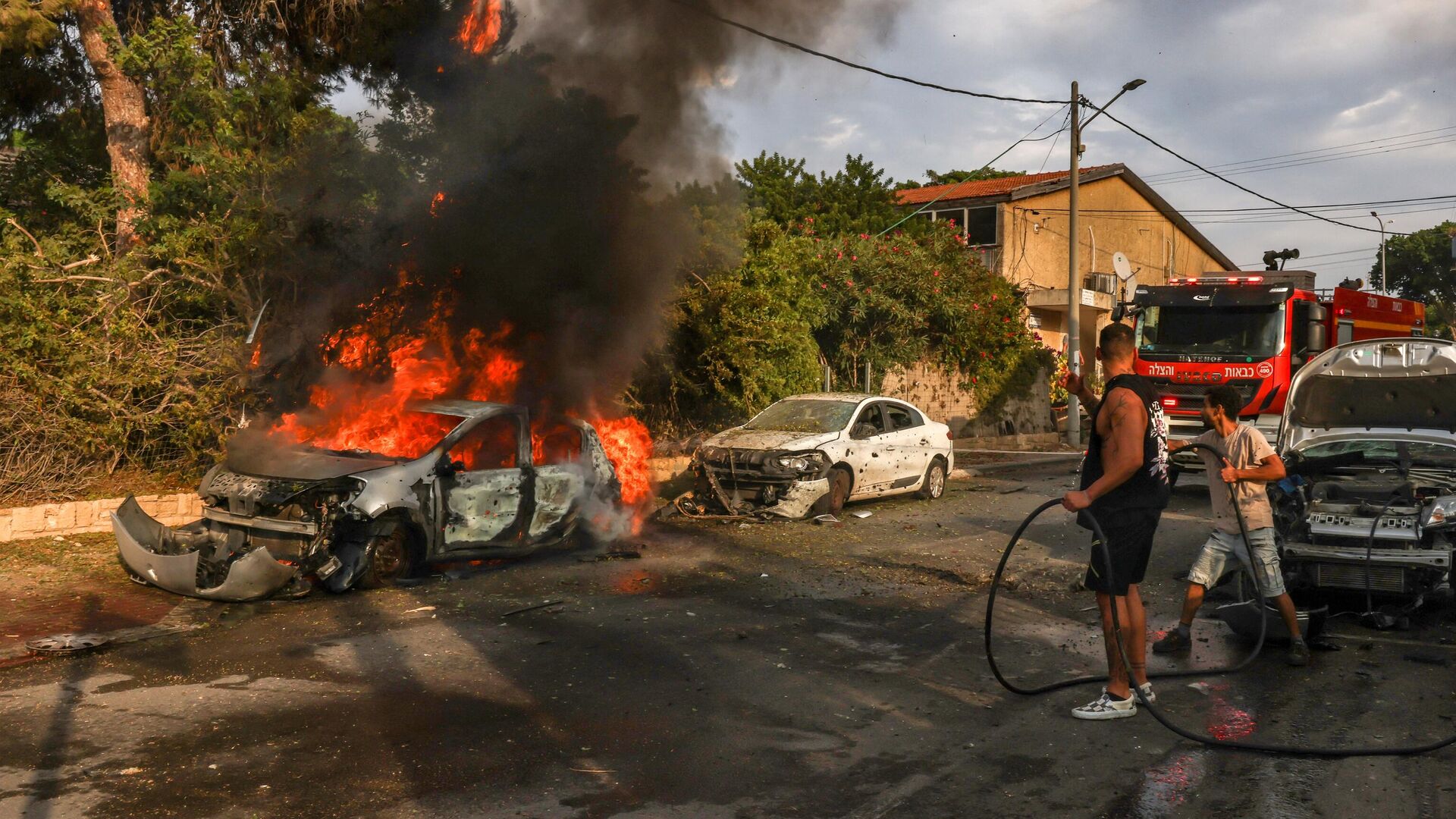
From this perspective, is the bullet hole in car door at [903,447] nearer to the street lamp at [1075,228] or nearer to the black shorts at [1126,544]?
the black shorts at [1126,544]

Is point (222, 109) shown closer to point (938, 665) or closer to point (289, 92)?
point (289, 92)

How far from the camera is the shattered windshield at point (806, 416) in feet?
43.2

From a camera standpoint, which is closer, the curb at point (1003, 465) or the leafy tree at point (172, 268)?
the leafy tree at point (172, 268)

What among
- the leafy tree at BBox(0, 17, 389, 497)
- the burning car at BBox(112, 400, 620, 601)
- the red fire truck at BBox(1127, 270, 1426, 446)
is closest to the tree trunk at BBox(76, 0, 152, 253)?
the leafy tree at BBox(0, 17, 389, 497)

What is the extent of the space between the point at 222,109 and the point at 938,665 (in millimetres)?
11266

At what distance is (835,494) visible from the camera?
1278cm

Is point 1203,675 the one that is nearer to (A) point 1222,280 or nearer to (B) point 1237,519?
(B) point 1237,519

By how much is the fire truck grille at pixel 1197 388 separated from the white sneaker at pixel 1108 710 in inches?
408

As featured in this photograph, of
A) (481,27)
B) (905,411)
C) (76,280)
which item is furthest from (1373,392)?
(76,280)

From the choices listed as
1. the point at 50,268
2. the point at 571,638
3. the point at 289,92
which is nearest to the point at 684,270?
the point at 289,92

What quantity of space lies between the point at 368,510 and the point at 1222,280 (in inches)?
540

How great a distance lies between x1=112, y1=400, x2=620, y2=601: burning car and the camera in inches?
319

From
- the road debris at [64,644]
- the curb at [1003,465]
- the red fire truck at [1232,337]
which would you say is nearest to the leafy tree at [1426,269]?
the curb at [1003,465]

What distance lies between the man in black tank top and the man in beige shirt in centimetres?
125
